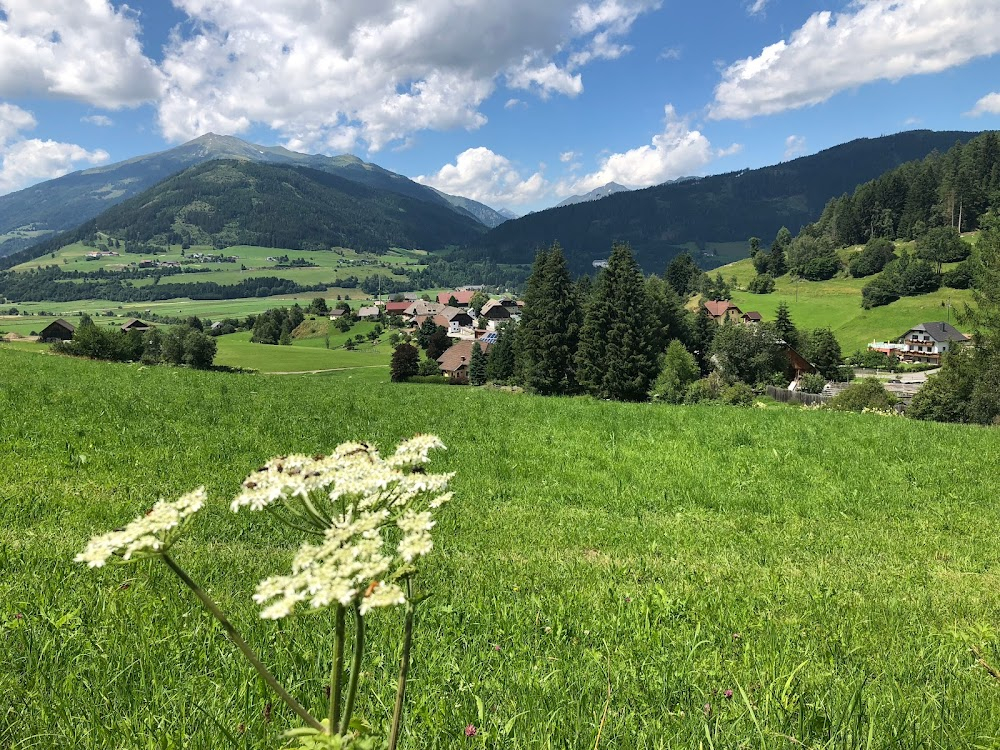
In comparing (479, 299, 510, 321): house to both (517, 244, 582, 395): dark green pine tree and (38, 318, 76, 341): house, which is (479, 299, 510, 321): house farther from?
(517, 244, 582, 395): dark green pine tree

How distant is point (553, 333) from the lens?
58.5 m

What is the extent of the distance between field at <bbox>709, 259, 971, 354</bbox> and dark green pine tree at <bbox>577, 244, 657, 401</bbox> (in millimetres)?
84036

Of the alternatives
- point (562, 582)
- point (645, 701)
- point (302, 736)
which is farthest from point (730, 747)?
point (562, 582)

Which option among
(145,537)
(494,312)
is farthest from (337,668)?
(494,312)

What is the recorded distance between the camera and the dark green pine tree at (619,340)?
55344 millimetres

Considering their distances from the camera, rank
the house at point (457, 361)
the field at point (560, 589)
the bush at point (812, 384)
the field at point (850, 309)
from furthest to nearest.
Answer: the field at point (850, 309)
the house at point (457, 361)
the bush at point (812, 384)
the field at point (560, 589)

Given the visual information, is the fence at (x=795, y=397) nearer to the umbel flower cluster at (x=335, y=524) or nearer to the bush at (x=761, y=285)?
the umbel flower cluster at (x=335, y=524)

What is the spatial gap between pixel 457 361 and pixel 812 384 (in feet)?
222

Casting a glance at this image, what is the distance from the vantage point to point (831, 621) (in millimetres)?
5605

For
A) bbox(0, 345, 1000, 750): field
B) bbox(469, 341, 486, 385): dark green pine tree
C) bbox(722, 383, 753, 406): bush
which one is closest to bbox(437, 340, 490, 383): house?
bbox(469, 341, 486, 385): dark green pine tree

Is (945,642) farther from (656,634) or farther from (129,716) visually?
(129,716)

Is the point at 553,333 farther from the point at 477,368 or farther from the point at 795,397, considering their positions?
the point at 477,368

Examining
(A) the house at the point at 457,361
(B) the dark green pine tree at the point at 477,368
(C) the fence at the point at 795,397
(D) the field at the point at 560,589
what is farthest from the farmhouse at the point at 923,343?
(D) the field at the point at 560,589

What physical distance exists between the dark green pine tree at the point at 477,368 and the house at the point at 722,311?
62966 mm
